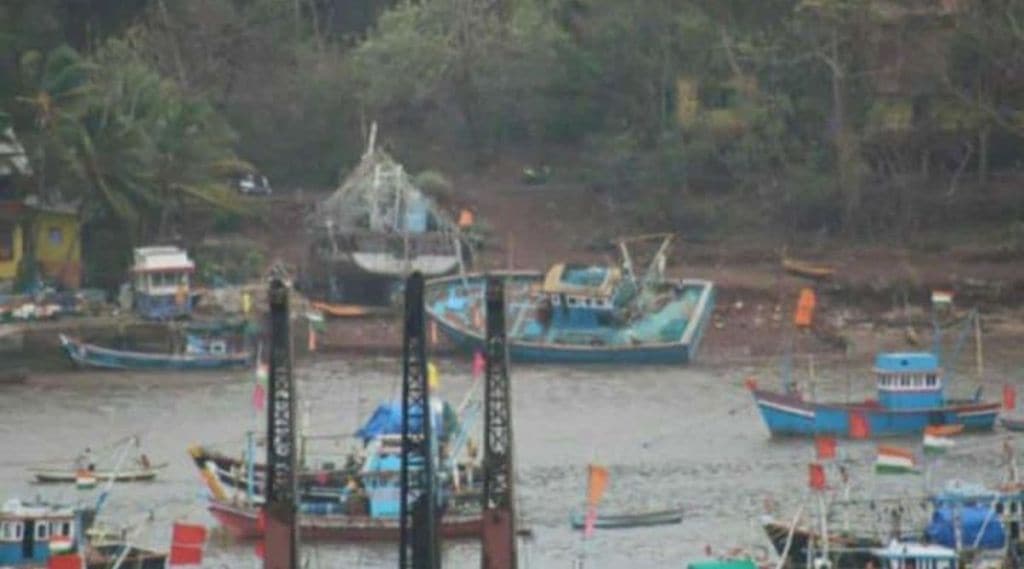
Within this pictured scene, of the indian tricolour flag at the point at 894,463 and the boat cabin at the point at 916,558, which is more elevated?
the indian tricolour flag at the point at 894,463

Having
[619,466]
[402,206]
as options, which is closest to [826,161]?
[402,206]

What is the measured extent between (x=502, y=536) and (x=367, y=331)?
140ft

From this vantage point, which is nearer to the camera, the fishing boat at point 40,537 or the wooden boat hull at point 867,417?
the fishing boat at point 40,537

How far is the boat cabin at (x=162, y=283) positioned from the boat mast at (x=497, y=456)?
4167cm

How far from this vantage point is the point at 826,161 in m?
127

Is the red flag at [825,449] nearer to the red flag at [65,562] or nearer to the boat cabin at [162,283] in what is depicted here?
the red flag at [65,562]

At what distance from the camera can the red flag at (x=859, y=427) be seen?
101 meters

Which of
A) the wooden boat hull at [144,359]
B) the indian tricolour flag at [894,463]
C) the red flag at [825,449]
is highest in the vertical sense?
the wooden boat hull at [144,359]

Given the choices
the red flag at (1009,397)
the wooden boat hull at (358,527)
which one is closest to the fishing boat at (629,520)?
the wooden boat hull at (358,527)

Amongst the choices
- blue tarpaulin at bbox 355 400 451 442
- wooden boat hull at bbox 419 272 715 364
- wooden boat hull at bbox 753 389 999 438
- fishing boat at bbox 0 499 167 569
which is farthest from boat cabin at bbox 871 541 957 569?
wooden boat hull at bbox 419 272 715 364

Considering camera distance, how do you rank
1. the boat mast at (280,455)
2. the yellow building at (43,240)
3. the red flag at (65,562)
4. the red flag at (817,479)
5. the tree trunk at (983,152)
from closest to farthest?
the boat mast at (280,455), the red flag at (65,562), the red flag at (817,479), the yellow building at (43,240), the tree trunk at (983,152)

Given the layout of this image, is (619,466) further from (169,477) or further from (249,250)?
(249,250)

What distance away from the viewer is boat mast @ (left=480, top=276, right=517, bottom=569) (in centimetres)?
7662

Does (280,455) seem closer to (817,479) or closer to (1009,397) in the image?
(817,479)
